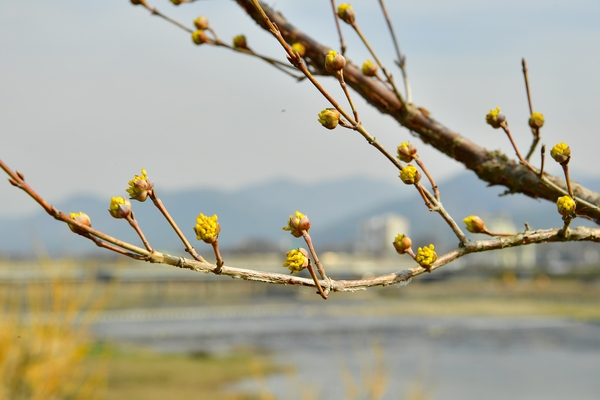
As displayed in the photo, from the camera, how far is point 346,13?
1288 millimetres

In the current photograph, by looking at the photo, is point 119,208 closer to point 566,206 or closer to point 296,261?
point 296,261

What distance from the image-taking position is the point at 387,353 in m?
30.3

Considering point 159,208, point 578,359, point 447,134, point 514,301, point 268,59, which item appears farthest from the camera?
point 514,301

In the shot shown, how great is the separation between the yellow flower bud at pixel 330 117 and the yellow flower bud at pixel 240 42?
0.73 m

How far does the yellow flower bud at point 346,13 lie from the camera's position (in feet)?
4.22

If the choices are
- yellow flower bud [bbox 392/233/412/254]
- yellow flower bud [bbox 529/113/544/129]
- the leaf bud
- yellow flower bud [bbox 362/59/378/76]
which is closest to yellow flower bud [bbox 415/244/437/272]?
yellow flower bud [bbox 392/233/412/254]

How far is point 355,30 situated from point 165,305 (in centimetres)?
5388

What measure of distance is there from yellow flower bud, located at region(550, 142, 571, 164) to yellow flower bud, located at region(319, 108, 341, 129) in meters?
0.37

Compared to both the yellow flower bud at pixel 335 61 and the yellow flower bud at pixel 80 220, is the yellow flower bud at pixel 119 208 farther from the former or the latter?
the yellow flower bud at pixel 335 61

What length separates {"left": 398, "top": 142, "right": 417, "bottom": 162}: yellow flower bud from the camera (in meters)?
1.01

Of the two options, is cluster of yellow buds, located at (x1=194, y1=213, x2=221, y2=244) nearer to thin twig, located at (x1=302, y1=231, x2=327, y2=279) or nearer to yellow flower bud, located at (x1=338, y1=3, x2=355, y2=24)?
thin twig, located at (x1=302, y1=231, x2=327, y2=279)

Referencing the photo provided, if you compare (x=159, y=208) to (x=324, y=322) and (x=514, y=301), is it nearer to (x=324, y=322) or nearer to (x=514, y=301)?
(x=324, y=322)

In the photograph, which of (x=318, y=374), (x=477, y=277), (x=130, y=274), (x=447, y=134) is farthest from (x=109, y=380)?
(x=477, y=277)

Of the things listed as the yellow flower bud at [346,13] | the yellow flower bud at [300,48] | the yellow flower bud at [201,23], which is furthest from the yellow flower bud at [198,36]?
the yellow flower bud at [346,13]
